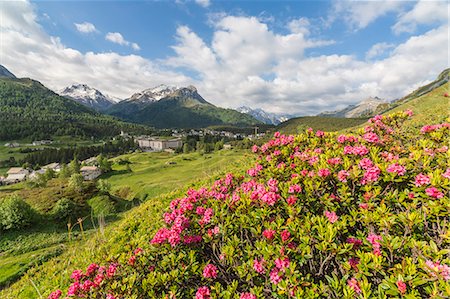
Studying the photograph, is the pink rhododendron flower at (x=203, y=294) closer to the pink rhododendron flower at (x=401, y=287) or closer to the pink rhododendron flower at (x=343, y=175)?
the pink rhododendron flower at (x=401, y=287)

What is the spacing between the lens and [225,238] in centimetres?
418

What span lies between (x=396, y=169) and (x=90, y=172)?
11301 centimetres

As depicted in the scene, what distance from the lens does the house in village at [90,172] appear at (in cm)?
9593

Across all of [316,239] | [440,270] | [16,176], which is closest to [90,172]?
[16,176]

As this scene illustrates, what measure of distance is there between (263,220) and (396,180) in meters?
2.25

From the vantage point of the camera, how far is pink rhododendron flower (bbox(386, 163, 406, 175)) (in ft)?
11.6

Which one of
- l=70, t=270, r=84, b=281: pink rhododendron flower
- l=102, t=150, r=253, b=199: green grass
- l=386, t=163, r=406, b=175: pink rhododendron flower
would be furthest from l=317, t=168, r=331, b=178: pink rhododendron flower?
l=102, t=150, r=253, b=199: green grass

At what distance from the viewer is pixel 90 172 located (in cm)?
9738

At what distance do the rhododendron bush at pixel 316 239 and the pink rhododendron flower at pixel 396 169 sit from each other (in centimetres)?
2

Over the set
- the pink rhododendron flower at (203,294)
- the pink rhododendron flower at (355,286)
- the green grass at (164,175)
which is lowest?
the green grass at (164,175)

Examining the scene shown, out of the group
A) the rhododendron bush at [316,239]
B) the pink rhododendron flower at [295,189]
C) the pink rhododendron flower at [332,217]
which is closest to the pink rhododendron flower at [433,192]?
the rhododendron bush at [316,239]

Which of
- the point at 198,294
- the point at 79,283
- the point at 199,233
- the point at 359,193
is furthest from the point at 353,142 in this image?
the point at 79,283

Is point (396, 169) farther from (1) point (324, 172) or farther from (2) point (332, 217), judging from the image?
(2) point (332, 217)

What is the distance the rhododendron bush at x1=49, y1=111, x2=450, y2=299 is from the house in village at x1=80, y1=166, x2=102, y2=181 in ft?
352
